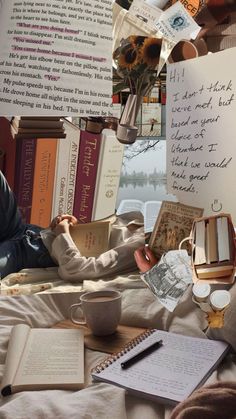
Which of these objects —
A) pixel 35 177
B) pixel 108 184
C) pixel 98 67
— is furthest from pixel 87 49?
pixel 35 177

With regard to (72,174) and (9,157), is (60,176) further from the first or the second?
(9,157)

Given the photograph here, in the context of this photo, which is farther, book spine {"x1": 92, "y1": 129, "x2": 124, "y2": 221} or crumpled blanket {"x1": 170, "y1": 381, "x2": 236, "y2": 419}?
book spine {"x1": 92, "y1": 129, "x2": 124, "y2": 221}

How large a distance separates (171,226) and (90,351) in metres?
0.24

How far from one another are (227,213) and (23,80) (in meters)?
0.30

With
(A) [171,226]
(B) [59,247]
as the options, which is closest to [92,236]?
(B) [59,247]

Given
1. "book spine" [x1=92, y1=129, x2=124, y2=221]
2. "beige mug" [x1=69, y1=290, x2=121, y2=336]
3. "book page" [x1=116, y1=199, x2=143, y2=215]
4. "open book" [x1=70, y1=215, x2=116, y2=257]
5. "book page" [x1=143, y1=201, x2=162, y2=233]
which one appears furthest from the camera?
"book spine" [x1=92, y1=129, x2=124, y2=221]

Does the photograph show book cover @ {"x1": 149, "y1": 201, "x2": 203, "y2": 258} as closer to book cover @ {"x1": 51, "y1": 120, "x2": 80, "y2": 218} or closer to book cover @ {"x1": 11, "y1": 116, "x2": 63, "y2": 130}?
book cover @ {"x1": 11, "y1": 116, "x2": 63, "y2": 130}

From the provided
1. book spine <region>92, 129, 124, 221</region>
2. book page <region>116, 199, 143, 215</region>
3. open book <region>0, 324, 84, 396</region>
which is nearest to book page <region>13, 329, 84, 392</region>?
open book <region>0, 324, 84, 396</region>

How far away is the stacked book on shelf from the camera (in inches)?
70.7

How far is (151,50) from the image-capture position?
703 mm

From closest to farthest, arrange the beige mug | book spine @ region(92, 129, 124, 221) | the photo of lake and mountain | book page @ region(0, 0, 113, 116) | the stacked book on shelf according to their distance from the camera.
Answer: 1. book page @ region(0, 0, 113, 116)
2. the beige mug
3. the photo of lake and mountain
4. book spine @ region(92, 129, 124, 221)
5. the stacked book on shelf

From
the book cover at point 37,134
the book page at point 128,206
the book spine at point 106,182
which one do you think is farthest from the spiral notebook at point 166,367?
the book spine at point 106,182

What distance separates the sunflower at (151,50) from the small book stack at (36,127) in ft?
0.53

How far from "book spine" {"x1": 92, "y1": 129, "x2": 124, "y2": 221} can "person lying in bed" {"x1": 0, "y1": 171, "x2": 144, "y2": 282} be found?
0.23m
